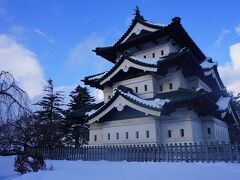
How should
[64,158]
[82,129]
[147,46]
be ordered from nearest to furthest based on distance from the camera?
[64,158] → [147,46] → [82,129]

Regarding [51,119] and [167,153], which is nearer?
[167,153]

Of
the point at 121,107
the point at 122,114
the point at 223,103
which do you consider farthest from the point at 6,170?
the point at 223,103

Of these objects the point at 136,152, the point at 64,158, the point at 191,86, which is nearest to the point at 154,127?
the point at 136,152

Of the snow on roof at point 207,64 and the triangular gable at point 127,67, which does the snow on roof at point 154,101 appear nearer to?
the triangular gable at point 127,67

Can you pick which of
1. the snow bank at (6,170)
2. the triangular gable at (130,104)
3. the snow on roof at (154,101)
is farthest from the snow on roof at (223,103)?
the snow bank at (6,170)

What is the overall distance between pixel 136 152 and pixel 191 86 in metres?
9.17

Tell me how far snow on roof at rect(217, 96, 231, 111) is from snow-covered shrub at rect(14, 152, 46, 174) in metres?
14.2

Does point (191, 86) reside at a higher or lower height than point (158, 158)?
higher

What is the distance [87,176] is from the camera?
34.6ft

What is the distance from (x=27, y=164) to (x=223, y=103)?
642 inches

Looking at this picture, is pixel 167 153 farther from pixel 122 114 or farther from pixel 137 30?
pixel 137 30

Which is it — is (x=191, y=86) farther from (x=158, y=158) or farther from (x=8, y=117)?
(x=8, y=117)

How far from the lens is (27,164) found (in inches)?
531

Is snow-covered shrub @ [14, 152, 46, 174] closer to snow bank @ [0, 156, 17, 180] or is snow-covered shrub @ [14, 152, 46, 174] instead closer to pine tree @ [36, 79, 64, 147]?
snow bank @ [0, 156, 17, 180]
